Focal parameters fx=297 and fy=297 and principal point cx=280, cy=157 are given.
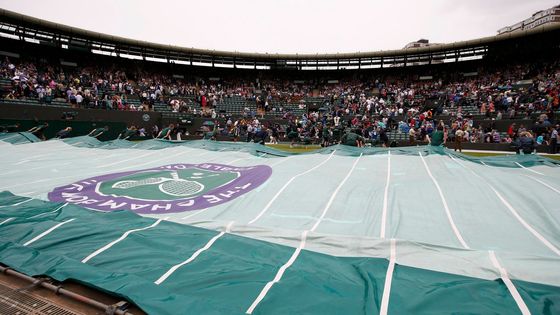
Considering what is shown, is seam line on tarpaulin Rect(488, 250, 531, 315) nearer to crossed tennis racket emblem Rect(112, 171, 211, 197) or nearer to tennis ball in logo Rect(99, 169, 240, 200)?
tennis ball in logo Rect(99, 169, 240, 200)

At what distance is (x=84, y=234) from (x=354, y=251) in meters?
3.04

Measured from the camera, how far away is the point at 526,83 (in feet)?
80.9

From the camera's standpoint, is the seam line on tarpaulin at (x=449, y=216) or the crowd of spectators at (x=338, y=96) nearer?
the seam line on tarpaulin at (x=449, y=216)

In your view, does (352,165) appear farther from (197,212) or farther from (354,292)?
(354,292)

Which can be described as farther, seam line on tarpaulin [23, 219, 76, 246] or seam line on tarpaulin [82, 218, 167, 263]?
seam line on tarpaulin [23, 219, 76, 246]

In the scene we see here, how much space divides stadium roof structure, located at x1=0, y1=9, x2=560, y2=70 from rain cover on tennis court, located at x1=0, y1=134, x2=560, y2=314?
2615cm

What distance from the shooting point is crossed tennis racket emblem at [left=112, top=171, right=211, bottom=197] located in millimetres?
5855

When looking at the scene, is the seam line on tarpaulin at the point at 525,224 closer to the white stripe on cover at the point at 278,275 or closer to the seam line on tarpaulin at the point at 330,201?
the seam line on tarpaulin at the point at 330,201

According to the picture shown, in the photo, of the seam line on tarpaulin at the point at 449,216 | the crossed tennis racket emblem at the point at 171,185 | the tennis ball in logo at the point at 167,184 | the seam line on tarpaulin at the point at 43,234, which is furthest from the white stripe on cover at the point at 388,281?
the crossed tennis racket emblem at the point at 171,185

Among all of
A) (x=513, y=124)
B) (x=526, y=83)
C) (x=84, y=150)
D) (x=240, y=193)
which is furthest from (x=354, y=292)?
(x=526, y=83)

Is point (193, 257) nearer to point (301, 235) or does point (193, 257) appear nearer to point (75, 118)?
point (301, 235)

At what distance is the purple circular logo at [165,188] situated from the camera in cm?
512

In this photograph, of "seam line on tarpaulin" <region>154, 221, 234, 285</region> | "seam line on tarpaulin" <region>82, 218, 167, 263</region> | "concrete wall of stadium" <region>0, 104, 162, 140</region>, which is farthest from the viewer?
"concrete wall of stadium" <region>0, 104, 162, 140</region>

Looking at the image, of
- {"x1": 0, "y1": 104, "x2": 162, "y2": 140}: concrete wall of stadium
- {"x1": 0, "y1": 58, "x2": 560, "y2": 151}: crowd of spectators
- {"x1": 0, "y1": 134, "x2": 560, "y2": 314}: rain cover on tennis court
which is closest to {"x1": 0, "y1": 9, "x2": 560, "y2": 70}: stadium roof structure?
{"x1": 0, "y1": 58, "x2": 560, "y2": 151}: crowd of spectators
